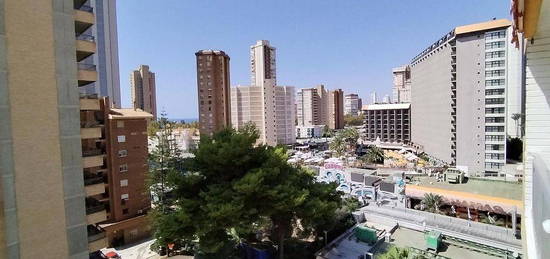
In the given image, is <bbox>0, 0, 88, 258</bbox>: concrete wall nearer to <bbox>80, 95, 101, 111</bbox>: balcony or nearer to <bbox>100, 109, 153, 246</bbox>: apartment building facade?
<bbox>80, 95, 101, 111</bbox>: balcony

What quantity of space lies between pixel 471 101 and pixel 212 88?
4121 centimetres

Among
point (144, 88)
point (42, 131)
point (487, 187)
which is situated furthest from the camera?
point (144, 88)

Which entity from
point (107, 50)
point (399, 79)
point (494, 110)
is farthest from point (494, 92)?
point (399, 79)

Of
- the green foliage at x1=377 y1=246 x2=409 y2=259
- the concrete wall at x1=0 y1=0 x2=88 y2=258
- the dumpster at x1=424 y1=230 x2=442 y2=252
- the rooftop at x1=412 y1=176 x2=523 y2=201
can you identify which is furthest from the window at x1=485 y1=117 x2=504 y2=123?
the concrete wall at x1=0 y1=0 x2=88 y2=258

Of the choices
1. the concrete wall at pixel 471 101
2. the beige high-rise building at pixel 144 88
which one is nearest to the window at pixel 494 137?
the concrete wall at pixel 471 101

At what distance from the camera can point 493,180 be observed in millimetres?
23047

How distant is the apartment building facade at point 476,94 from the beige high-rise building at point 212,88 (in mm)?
36054

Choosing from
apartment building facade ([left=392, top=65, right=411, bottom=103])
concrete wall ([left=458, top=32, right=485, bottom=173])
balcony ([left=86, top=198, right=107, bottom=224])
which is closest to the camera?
balcony ([left=86, top=198, right=107, bottom=224])

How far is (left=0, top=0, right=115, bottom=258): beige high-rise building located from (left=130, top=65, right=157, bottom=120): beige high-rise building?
62945 mm

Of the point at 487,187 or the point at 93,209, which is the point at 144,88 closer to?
the point at 93,209

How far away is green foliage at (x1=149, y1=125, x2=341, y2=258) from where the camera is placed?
11516mm

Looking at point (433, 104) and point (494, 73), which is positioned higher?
point (494, 73)

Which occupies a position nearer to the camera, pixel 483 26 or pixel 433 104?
pixel 483 26

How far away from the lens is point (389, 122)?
66.1 meters
